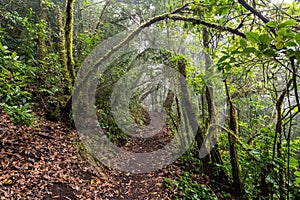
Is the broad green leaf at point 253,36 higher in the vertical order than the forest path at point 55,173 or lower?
higher

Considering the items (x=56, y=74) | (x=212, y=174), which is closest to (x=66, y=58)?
(x=56, y=74)

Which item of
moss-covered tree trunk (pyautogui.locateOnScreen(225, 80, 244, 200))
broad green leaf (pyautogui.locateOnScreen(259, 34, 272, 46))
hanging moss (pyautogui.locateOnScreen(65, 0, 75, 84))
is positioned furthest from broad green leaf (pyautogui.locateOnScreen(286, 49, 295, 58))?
hanging moss (pyautogui.locateOnScreen(65, 0, 75, 84))

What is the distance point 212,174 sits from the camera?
5.21m

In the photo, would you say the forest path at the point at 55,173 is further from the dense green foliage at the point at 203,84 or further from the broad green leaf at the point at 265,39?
the broad green leaf at the point at 265,39

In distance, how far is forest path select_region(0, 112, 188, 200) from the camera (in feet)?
10.3

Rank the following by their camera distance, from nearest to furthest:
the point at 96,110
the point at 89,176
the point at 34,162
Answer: the point at 34,162 → the point at 89,176 → the point at 96,110

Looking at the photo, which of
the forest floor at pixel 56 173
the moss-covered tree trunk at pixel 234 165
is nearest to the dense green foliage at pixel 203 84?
the moss-covered tree trunk at pixel 234 165

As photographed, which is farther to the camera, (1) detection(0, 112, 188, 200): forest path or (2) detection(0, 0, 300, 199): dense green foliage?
(1) detection(0, 112, 188, 200): forest path

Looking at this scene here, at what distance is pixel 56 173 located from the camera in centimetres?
368

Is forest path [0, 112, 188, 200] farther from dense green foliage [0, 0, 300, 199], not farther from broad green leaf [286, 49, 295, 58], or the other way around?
broad green leaf [286, 49, 295, 58]

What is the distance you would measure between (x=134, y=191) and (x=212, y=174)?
2.11 m

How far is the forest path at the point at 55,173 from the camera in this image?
3148 mm

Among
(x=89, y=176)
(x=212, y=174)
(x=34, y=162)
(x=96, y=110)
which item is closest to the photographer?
(x=34, y=162)

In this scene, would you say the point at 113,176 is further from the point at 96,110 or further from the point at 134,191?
the point at 96,110
